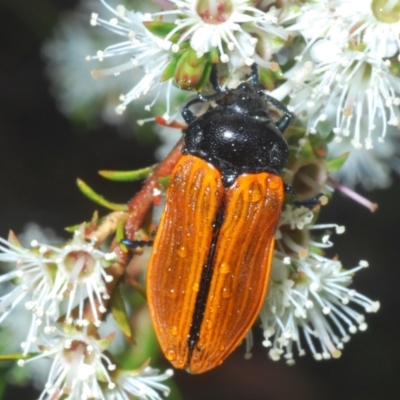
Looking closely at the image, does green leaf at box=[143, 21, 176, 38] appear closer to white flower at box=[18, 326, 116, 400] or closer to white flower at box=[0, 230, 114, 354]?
white flower at box=[0, 230, 114, 354]

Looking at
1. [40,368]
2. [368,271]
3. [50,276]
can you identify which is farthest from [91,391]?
[368,271]

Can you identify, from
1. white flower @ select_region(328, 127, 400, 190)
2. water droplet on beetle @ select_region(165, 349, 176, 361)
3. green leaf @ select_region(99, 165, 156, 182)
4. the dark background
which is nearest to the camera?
water droplet on beetle @ select_region(165, 349, 176, 361)

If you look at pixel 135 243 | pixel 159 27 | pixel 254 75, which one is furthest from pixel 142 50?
pixel 135 243

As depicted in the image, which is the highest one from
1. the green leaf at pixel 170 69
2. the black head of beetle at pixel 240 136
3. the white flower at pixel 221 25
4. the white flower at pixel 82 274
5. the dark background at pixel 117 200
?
the white flower at pixel 221 25

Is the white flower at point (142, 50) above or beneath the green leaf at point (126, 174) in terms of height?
above

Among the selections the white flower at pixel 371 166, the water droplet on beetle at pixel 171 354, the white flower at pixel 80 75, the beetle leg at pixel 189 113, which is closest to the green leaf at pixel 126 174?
the beetle leg at pixel 189 113

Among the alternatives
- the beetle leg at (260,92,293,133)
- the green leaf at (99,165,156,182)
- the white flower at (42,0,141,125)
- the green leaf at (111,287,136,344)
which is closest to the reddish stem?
the green leaf at (99,165,156,182)

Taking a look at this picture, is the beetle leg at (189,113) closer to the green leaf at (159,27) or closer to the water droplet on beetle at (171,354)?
the green leaf at (159,27)

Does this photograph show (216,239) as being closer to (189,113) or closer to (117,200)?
(189,113)
